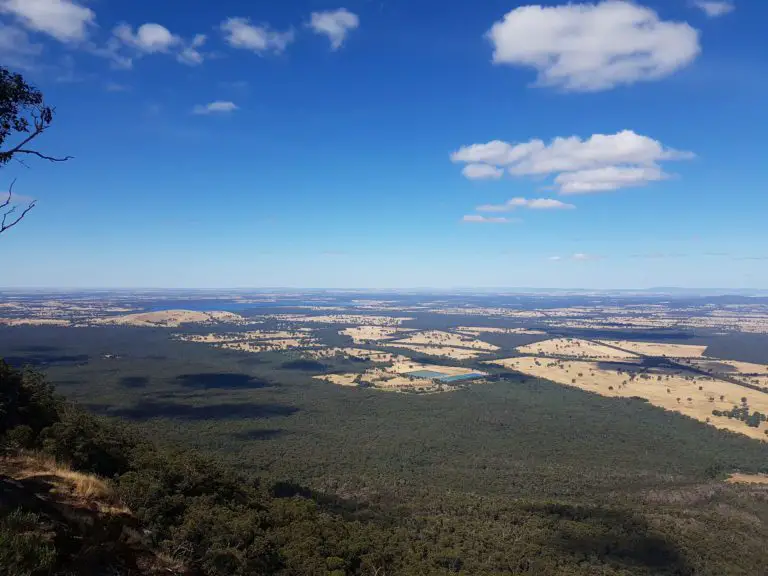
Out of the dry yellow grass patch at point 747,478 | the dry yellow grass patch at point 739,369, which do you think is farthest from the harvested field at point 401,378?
the dry yellow grass patch at point 739,369

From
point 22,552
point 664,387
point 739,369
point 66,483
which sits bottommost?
point 664,387

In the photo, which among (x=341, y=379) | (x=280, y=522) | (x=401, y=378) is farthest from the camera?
(x=401, y=378)

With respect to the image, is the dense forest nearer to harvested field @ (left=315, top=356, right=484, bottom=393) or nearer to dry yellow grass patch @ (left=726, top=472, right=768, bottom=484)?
dry yellow grass patch @ (left=726, top=472, right=768, bottom=484)

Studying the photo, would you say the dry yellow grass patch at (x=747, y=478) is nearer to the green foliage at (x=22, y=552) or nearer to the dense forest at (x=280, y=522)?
the dense forest at (x=280, y=522)

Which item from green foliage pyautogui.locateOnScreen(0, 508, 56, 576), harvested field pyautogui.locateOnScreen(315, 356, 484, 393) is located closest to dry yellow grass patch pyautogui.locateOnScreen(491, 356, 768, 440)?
harvested field pyautogui.locateOnScreen(315, 356, 484, 393)

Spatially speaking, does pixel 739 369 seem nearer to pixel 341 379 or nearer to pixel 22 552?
pixel 341 379

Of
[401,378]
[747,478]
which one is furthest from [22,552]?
[401,378]
